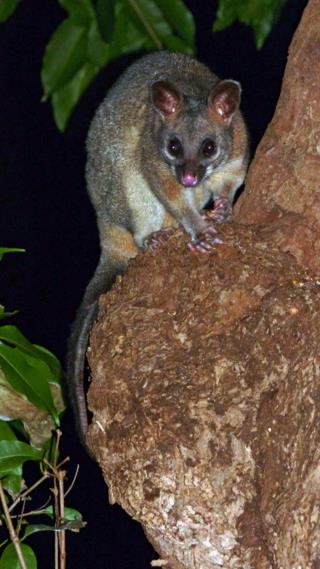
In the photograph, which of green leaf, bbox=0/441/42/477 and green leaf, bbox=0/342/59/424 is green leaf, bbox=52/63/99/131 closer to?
green leaf, bbox=0/342/59/424

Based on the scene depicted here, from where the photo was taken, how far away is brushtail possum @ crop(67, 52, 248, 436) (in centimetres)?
465

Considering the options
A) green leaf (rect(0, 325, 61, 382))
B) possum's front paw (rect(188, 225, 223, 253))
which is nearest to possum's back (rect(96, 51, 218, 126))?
possum's front paw (rect(188, 225, 223, 253))

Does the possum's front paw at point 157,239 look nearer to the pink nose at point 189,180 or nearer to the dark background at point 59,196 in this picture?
the pink nose at point 189,180

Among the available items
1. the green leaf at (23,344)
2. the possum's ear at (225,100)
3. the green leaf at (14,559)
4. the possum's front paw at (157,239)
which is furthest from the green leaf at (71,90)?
the green leaf at (14,559)

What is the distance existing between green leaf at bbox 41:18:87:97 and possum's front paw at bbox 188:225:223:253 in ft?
3.32

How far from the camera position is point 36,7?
22.1ft

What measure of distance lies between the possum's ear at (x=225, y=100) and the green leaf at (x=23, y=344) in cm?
138

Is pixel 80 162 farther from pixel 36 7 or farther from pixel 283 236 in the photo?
pixel 283 236

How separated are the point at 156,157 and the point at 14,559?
1.90 meters

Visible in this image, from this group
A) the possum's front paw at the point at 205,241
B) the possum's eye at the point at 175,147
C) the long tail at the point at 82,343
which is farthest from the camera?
the possum's eye at the point at 175,147

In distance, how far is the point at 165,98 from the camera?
4.77m

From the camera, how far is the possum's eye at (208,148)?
15.5ft

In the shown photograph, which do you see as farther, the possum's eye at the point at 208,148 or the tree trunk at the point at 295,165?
the possum's eye at the point at 208,148

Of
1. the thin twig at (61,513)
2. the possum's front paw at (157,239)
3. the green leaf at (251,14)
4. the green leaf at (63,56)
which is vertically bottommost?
the thin twig at (61,513)
